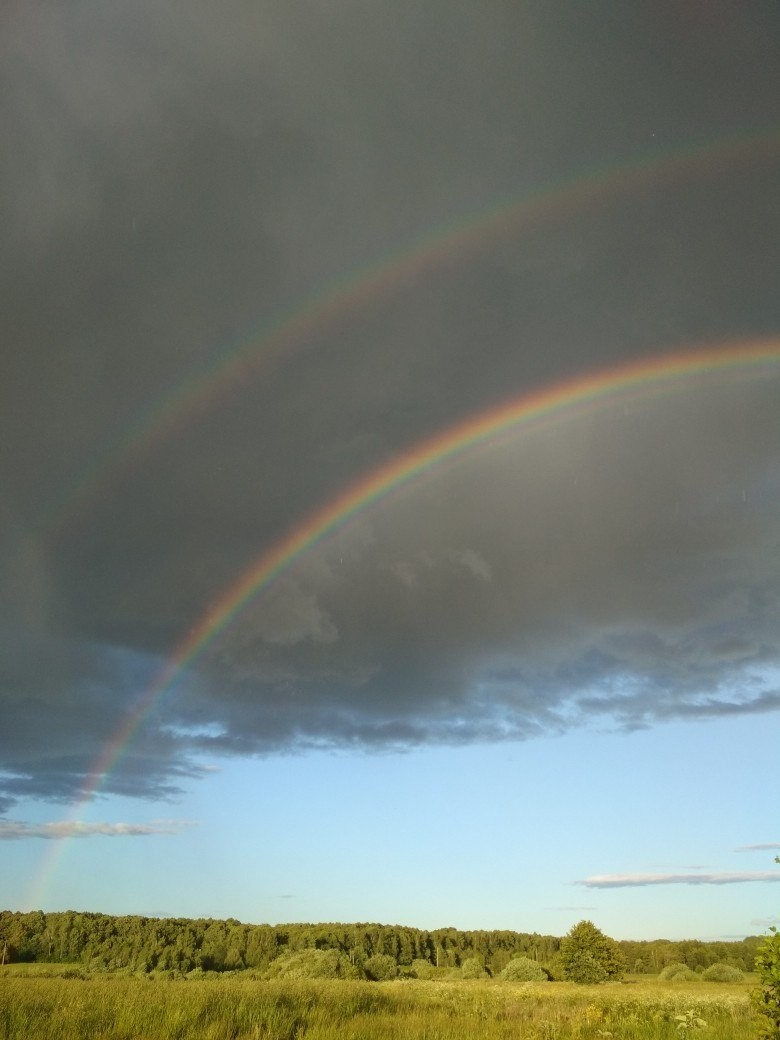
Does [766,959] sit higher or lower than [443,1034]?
higher

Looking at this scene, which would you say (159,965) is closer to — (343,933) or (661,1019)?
(343,933)

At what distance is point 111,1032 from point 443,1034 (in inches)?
217

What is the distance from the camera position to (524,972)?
6494 centimetres

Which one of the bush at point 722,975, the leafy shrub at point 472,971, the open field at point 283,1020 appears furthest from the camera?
the leafy shrub at point 472,971

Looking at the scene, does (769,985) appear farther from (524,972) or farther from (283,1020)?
(524,972)

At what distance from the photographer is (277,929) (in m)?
107

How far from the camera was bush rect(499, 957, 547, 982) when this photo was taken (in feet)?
208

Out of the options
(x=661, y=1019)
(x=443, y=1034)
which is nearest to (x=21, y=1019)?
(x=443, y=1034)

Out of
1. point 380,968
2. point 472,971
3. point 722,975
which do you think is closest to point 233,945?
point 380,968

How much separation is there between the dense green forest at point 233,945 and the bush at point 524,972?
5.96 metres

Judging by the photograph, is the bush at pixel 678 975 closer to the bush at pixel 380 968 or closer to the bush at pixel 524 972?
the bush at pixel 524 972

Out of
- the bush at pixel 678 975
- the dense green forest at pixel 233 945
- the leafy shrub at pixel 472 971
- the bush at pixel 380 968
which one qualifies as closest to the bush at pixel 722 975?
the bush at pixel 678 975

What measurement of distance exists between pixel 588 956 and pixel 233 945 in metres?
51.7

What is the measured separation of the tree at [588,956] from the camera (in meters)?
56.0
